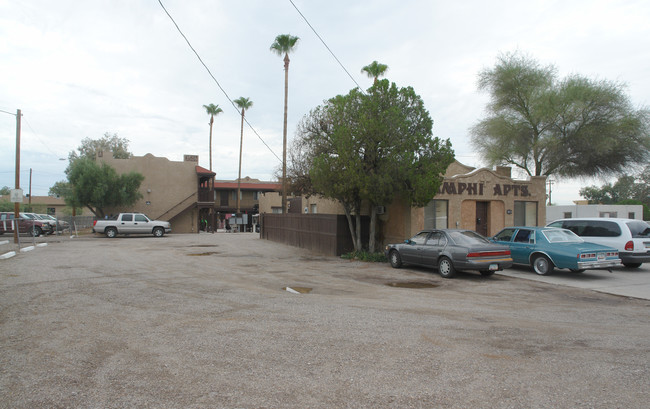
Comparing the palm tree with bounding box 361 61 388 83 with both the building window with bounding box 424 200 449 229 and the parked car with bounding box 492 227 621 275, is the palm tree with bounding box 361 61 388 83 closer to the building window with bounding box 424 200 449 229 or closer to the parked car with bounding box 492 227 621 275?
the building window with bounding box 424 200 449 229

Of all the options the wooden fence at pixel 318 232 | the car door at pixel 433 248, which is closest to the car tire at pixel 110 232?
the wooden fence at pixel 318 232

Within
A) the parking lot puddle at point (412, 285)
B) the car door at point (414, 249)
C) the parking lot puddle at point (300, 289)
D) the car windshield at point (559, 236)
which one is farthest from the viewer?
the car door at point (414, 249)

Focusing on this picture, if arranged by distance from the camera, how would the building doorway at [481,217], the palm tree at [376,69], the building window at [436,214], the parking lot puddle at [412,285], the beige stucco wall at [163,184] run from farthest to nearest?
the beige stucco wall at [163,184]
the palm tree at [376,69]
the building doorway at [481,217]
the building window at [436,214]
the parking lot puddle at [412,285]

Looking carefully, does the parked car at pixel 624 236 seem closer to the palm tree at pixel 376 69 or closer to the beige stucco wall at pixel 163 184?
the palm tree at pixel 376 69

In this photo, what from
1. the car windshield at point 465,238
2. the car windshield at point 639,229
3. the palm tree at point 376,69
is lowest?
the car windshield at point 465,238

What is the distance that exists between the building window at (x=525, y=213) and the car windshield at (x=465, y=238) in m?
9.30

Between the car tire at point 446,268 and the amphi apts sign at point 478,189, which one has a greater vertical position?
the amphi apts sign at point 478,189

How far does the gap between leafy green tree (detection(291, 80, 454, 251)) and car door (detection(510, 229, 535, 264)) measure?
3.37 m

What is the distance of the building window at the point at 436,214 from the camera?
60.1 feet

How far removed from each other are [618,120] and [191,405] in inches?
1123

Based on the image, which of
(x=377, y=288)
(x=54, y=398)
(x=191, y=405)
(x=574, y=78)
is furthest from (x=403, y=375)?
(x=574, y=78)

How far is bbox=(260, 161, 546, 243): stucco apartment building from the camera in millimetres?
18359

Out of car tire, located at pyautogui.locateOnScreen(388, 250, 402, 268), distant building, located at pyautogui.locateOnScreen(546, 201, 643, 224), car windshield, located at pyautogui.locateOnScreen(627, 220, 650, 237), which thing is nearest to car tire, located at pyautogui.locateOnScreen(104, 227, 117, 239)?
car tire, located at pyautogui.locateOnScreen(388, 250, 402, 268)

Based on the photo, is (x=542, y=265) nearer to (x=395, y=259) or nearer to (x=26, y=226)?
(x=395, y=259)
